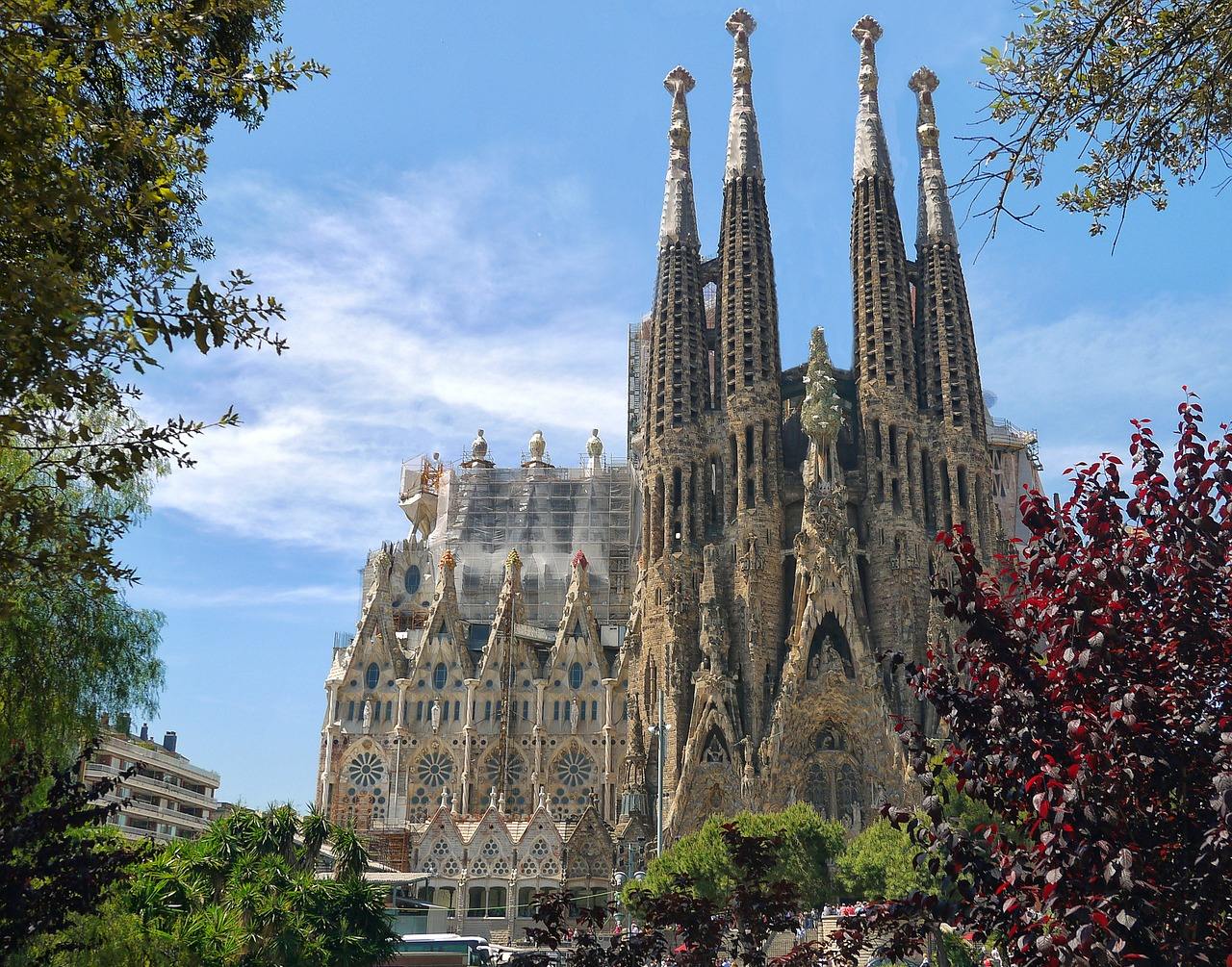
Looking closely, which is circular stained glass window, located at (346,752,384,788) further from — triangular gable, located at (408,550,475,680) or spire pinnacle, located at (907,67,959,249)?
spire pinnacle, located at (907,67,959,249)

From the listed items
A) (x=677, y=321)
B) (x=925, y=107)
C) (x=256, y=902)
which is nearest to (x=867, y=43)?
(x=925, y=107)

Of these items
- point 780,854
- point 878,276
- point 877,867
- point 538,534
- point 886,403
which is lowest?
point 877,867

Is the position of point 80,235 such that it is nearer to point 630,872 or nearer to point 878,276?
point 630,872

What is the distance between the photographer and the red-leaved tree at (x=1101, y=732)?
793 centimetres

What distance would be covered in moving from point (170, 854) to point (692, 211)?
4556 cm

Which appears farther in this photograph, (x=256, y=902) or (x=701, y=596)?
(x=701, y=596)

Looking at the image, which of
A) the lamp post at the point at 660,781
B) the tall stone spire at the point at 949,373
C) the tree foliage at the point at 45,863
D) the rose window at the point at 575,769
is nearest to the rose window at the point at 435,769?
the rose window at the point at 575,769

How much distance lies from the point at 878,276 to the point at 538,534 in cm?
2180

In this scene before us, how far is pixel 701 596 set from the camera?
53.5 metres

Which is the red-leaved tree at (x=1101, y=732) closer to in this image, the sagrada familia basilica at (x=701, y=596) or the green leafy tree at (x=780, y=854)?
the green leafy tree at (x=780, y=854)

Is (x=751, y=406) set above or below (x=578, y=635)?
above

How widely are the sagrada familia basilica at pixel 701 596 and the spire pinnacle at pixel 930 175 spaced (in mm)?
176

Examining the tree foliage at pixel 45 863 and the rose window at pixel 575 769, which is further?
the rose window at pixel 575 769

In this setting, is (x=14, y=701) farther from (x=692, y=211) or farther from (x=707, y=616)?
(x=692, y=211)
